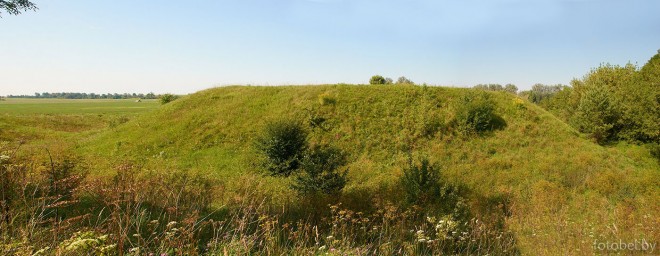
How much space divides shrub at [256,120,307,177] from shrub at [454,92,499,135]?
11388mm

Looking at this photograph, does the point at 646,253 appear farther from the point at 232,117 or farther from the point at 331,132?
the point at 232,117

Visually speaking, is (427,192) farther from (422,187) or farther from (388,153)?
(388,153)

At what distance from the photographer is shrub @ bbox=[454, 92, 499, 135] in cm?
2044

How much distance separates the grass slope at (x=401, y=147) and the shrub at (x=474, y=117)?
2.26ft

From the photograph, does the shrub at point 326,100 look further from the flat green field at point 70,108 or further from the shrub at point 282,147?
the flat green field at point 70,108

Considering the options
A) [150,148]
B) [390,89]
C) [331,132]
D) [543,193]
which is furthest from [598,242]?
[150,148]

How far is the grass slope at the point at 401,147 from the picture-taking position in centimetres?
1451

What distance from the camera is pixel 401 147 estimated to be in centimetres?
1936

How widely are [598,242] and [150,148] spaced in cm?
2116

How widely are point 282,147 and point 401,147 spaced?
784 cm

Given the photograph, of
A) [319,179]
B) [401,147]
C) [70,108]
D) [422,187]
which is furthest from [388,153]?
[70,108]

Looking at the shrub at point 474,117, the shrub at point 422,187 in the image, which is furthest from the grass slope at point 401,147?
the shrub at point 422,187

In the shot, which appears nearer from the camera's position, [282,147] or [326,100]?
[282,147]

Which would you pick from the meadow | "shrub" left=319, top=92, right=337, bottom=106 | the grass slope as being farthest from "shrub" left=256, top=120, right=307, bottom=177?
"shrub" left=319, top=92, right=337, bottom=106
